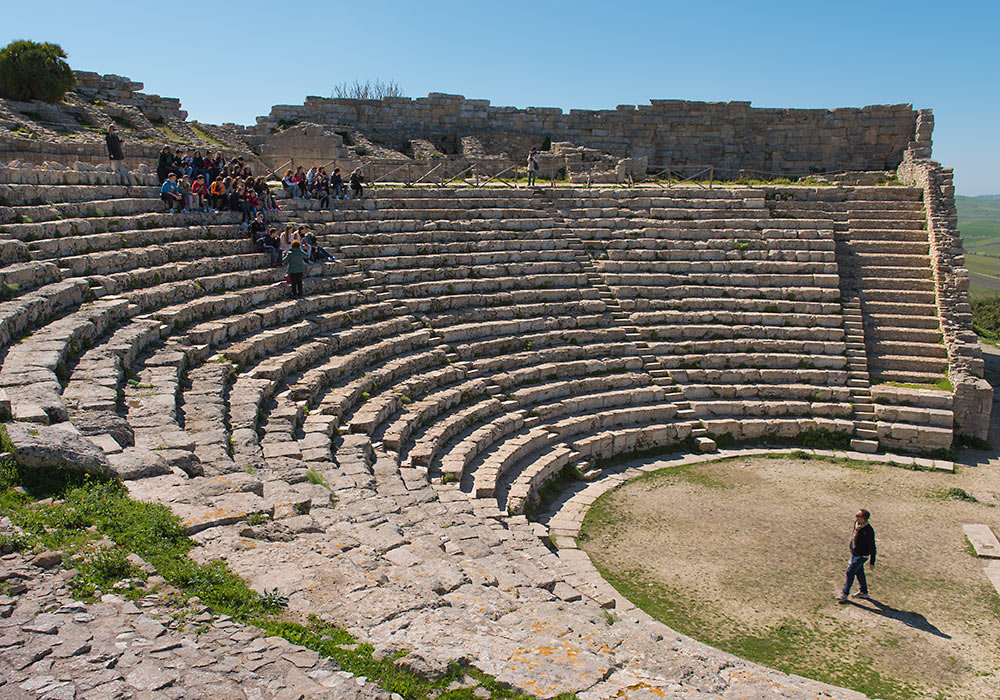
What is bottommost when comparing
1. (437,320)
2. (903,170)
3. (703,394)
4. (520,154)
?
(703,394)

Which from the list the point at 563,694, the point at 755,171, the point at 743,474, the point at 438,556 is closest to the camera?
the point at 563,694

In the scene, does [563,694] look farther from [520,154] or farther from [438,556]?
[520,154]

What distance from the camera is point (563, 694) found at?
457cm

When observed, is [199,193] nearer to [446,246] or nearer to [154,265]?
[154,265]

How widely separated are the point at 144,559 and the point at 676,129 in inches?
991

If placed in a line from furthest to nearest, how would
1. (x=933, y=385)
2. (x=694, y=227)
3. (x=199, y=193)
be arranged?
1. (x=694, y=227)
2. (x=933, y=385)
3. (x=199, y=193)

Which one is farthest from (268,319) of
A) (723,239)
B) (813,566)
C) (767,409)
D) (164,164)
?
(723,239)

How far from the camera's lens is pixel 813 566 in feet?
33.7

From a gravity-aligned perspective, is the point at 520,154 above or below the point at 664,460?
above

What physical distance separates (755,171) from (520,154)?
8.07 meters

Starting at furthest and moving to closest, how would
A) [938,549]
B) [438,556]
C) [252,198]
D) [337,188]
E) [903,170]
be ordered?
[903,170] < [337,188] < [252,198] < [938,549] < [438,556]

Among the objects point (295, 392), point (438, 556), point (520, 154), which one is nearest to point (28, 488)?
point (438, 556)

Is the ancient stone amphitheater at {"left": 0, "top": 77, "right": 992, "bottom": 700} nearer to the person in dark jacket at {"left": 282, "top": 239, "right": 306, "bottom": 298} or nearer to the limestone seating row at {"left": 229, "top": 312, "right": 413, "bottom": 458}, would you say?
the limestone seating row at {"left": 229, "top": 312, "right": 413, "bottom": 458}

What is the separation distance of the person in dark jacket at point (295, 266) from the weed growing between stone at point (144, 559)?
8326 millimetres
